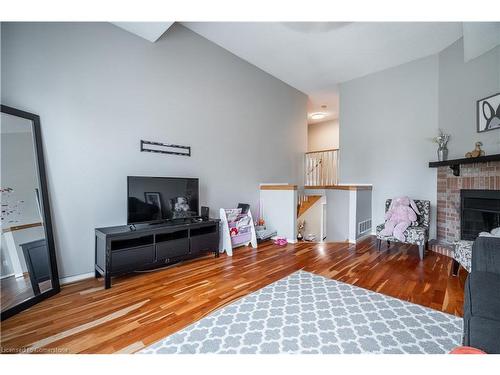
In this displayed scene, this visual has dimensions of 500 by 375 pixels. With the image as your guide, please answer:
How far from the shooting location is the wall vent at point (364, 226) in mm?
3980

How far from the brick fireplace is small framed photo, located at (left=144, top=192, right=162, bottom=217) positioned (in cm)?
405

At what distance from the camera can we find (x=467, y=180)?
3053 millimetres

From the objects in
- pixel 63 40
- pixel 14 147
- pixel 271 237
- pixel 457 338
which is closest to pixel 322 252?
pixel 271 237

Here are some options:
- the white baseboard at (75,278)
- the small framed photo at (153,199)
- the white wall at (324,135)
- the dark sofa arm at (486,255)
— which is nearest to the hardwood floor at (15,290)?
the white baseboard at (75,278)

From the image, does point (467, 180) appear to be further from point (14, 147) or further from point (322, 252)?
point (14, 147)

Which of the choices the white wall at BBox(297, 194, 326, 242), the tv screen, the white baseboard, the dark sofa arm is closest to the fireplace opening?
the dark sofa arm

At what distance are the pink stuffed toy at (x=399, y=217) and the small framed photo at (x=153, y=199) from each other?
3.12 metres

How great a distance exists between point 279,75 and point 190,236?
3.64 m

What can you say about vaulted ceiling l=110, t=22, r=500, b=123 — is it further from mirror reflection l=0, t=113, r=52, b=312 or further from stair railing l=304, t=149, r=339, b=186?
stair railing l=304, t=149, r=339, b=186

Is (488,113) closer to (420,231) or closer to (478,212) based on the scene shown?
(478,212)

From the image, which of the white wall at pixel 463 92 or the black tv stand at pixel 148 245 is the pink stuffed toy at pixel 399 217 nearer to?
the white wall at pixel 463 92

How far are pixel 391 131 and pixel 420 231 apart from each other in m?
2.08

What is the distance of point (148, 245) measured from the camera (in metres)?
2.32

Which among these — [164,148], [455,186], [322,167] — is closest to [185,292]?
[164,148]
